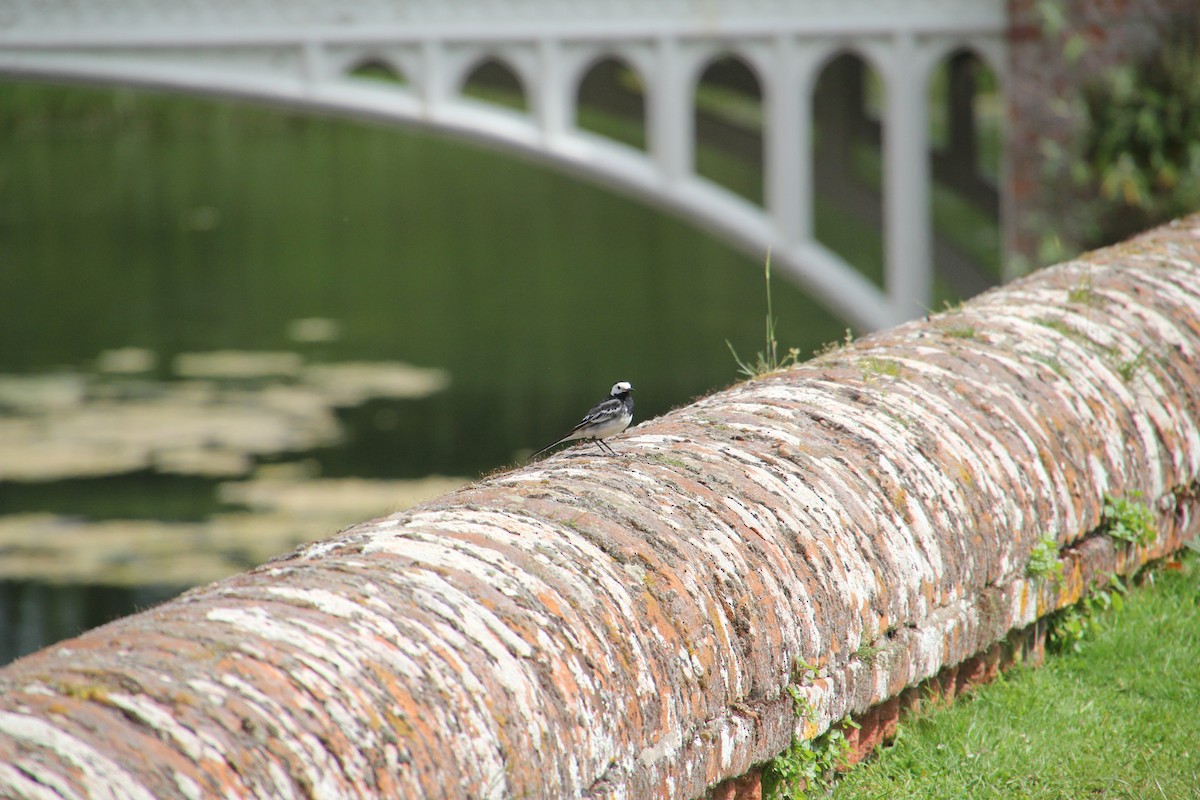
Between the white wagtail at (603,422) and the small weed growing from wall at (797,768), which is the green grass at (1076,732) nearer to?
the small weed growing from wall at (797,768)

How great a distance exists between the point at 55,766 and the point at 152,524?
8257 millimetres

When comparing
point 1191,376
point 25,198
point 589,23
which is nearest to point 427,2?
point 589,23

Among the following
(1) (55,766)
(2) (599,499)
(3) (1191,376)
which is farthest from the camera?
(3) (1191,376)

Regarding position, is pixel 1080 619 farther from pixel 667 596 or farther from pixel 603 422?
pixel 667 596

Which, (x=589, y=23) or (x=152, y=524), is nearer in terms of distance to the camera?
(x=589, y=23)

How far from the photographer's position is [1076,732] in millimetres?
2346

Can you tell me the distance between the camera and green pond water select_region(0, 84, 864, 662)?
9805 millimetres

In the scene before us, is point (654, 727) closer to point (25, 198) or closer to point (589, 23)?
point (589, 23)

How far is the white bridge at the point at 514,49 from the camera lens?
807 cm

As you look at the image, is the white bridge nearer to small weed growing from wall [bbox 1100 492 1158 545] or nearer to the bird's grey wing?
small weed growing from wall [bbox 1100 492 1158 545]

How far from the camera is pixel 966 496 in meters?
2.40

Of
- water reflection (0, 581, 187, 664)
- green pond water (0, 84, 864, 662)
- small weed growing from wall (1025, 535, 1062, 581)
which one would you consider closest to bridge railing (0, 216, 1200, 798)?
small weed growing from wall (1025, 535, 1062, 581)

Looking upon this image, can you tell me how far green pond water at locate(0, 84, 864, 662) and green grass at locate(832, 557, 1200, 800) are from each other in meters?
4.91

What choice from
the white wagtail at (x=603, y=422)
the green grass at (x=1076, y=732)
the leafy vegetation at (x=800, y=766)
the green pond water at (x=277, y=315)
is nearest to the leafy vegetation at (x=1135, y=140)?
the green pond water at (x=277, y=315)
